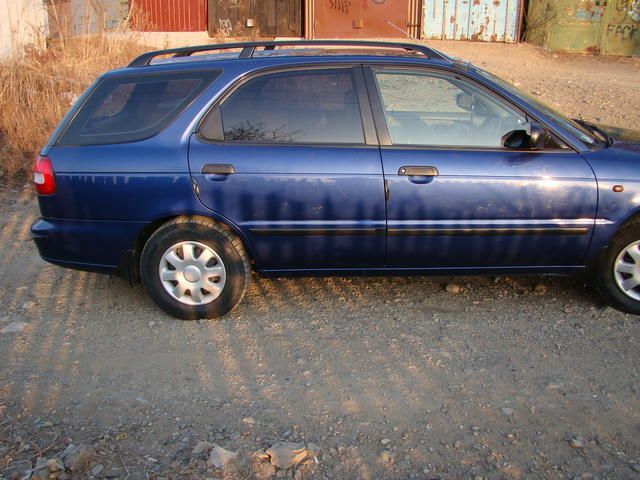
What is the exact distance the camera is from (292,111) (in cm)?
427

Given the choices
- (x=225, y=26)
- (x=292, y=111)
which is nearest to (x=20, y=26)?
(x=225, y=26)

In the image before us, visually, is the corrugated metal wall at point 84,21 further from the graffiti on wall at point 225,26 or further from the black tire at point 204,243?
the black tire at point 204,243

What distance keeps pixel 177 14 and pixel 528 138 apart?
1316 cm

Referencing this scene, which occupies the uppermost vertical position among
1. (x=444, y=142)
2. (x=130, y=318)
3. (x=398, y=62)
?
(x=398, y=62)

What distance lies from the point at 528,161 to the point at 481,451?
1.96m

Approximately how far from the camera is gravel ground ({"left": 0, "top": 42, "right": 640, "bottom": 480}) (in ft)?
9.68

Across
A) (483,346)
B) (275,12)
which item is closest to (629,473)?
(483,346)

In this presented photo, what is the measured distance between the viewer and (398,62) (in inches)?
171

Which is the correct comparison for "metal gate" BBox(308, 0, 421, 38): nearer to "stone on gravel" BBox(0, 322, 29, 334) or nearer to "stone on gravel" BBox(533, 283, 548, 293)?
"stone on gravel" BBox(533, 283, 548, 293)

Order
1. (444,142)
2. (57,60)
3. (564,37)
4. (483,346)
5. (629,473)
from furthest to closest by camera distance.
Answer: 1. (564,37)
2. (57,60)
3. (444,142)
4. (483,346)
5. (629,473)

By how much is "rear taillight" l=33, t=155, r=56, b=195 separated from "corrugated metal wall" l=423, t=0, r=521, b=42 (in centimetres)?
1267

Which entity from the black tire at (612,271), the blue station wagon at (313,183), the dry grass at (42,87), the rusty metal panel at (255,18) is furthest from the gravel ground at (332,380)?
the rusty metal panel at (255,18)

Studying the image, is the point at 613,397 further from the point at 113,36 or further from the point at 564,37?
the point at 564,37

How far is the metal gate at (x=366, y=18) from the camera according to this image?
15.3 m
